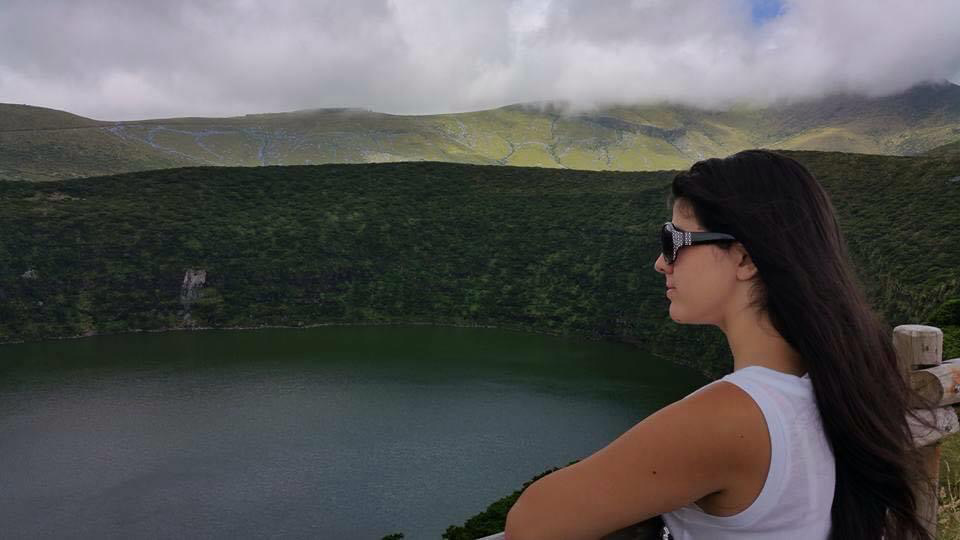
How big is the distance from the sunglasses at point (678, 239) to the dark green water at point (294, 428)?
82.1ft

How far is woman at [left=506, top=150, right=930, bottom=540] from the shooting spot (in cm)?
139

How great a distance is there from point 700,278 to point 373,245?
7955 cm

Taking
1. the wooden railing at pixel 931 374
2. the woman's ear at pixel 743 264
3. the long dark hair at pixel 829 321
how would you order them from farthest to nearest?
the wooden railing at pixel 931 374 → the woman's ear at pixel 743 264 → the long dark hair at pixel 829 321

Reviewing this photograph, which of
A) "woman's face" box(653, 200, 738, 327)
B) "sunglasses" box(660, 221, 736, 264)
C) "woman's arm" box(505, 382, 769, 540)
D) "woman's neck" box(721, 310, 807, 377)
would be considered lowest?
Answer: "woman's arm" box(505, 382, 769, 540)

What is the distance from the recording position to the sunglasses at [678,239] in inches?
70.6

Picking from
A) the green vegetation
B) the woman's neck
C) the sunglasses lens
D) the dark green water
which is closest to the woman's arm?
the woman's neck

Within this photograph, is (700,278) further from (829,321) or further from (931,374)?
(931,374)

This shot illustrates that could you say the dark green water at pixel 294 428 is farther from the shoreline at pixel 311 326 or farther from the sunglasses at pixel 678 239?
the sunglasses at pixel 678 239

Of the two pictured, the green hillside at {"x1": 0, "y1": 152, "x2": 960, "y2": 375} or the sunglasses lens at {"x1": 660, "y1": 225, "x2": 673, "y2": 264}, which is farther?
the green hillside at {"x1": 0, "y1": 152, "x2": 960, "y2": 375}

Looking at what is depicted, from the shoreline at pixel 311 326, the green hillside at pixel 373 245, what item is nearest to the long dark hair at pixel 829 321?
the green hillside at pixel 373 245

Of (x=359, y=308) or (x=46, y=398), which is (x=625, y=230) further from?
(x=46, y=398)

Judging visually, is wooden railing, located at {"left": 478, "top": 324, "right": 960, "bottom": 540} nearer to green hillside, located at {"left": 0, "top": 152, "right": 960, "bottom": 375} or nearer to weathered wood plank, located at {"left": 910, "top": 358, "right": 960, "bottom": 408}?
weathered wood plank, located at {"left": 910, "top": 358, "right": 960, "bottom": 408}

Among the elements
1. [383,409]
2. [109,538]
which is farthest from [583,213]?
[109,538]

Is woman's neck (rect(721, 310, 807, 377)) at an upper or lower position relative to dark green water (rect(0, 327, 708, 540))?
upper
